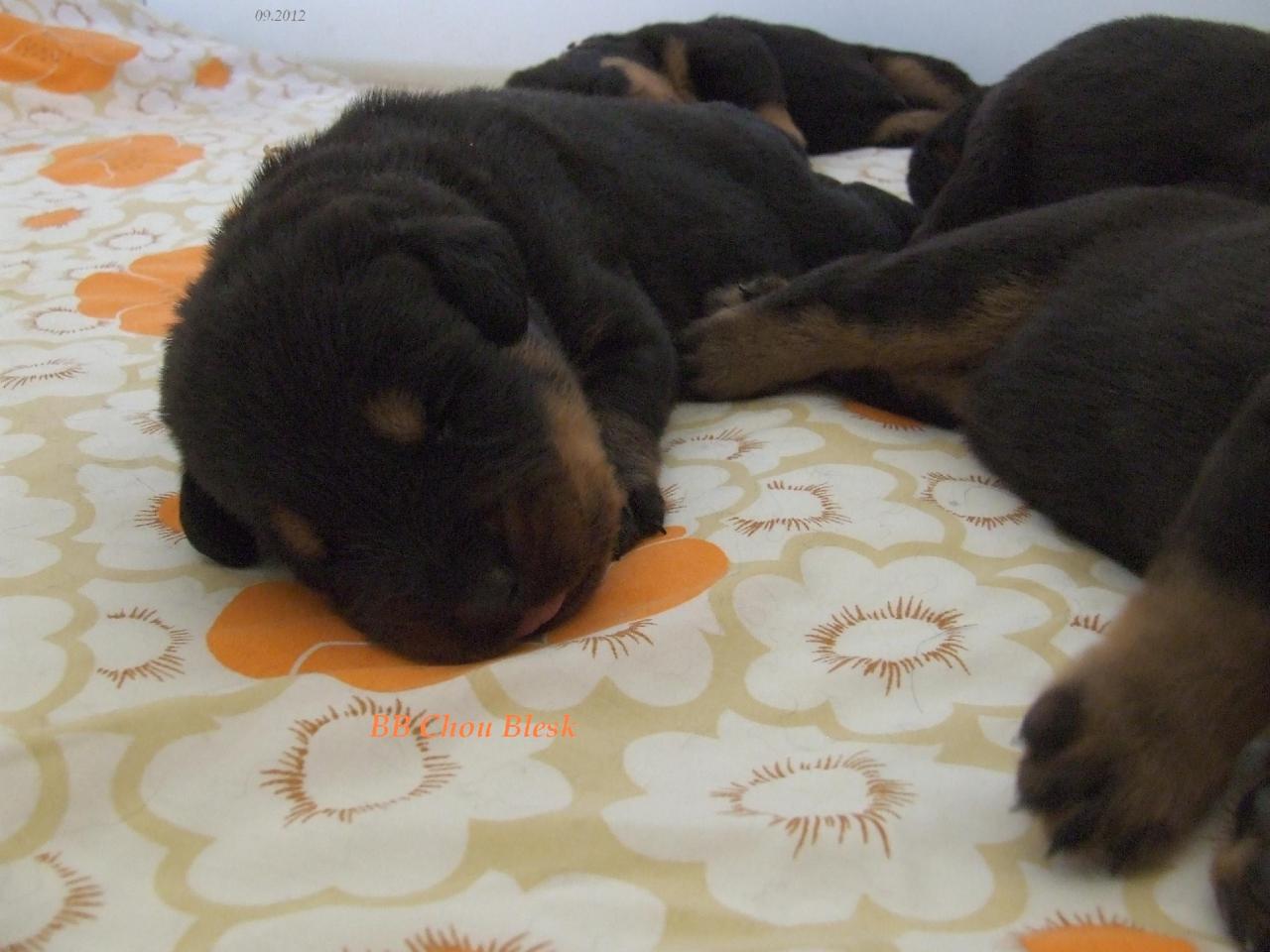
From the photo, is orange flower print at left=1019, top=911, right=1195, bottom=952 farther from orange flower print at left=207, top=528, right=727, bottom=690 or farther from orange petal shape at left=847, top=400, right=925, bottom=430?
orange petal shape at left=847, top=400, right=925, bottom=430

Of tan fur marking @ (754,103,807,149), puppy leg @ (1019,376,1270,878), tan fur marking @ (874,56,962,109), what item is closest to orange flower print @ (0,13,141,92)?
tan fur marking @ (754,103,807,149)

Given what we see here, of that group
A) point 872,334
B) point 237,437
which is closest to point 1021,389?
point 872,334

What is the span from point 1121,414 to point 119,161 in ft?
13.3

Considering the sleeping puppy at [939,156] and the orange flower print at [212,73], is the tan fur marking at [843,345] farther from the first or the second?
the orange flower print at [212,73]

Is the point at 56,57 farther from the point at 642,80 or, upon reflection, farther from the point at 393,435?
the point at 393,435

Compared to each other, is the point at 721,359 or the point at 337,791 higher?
the point at 721,359

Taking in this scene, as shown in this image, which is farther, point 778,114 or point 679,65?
point 679,65

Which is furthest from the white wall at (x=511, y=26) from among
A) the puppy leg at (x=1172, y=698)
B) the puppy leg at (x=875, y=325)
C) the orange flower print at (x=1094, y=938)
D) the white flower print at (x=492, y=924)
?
the white flower print at (x=492, y=924)

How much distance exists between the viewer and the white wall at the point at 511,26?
5977 millimetres

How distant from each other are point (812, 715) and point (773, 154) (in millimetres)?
2128

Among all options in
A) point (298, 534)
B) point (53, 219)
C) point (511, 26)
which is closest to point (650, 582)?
point (298, 534)

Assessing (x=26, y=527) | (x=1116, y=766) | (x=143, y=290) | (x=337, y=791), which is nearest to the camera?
(x=1116, y=766)

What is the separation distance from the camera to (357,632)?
1583 millimetres

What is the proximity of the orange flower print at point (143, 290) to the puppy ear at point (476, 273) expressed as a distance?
132 centimetres
